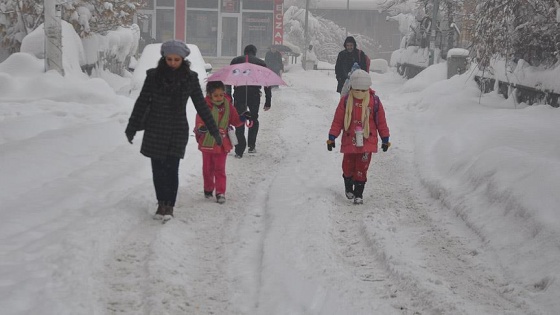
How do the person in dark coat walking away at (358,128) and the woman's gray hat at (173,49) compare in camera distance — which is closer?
the woman's gray hat at (173,49)

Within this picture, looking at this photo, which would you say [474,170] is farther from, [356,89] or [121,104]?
[121,104]

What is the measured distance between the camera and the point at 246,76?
9.76 meters

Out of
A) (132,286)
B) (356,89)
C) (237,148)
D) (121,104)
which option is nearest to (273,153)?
(237,148)

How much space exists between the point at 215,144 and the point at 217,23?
38090 millimetres

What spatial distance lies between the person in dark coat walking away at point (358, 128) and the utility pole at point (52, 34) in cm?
847

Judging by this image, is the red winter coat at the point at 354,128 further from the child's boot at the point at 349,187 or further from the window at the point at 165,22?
the window at the point at 165,22

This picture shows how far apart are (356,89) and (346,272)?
286cm

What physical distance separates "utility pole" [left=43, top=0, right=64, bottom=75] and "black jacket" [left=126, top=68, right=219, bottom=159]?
8.72 m

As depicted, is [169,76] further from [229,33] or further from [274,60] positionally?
[229,33]

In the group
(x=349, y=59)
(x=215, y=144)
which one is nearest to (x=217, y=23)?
(x=349, y=59)

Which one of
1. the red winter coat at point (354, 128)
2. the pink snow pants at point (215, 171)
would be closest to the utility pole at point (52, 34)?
the pink snow pants at point (215, 171)

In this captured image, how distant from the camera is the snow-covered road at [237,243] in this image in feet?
15.3

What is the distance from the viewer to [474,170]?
Answer: 8250 mm

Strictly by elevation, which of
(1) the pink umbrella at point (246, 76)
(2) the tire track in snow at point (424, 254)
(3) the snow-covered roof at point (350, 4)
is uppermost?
(3) the snow-covered roof at point (350, 4)
